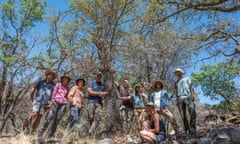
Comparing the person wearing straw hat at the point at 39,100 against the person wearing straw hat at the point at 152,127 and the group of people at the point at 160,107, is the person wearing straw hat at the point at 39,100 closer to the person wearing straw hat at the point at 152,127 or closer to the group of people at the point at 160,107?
the group of people at the point at 160,107

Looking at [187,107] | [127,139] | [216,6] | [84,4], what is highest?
[84,4]

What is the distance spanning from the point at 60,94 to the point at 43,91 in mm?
507

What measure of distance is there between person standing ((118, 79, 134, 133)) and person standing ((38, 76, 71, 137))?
238cm

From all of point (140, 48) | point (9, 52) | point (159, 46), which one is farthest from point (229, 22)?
point (9, 52)

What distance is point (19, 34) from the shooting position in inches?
730

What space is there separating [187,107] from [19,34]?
14.3 metres

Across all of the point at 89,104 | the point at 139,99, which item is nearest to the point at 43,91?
the point at 89,104

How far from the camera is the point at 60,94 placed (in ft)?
23.8

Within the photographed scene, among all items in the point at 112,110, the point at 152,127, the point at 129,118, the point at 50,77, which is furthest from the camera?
the point at 129,118

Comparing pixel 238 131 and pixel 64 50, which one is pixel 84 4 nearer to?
pixel 64 50

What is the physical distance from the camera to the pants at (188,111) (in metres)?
7.36

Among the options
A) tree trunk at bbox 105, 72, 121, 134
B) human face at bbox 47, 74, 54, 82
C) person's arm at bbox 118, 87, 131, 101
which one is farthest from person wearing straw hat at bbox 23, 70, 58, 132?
person's arm at bbox 118, 87, 131, 101

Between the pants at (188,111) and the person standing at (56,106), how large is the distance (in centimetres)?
308

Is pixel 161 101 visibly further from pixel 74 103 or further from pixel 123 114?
pixel 123 114
